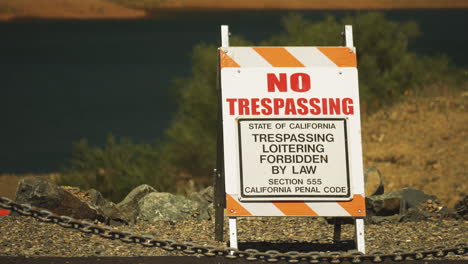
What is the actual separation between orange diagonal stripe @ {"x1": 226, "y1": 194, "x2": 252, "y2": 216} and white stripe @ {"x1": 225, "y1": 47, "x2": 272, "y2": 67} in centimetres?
129

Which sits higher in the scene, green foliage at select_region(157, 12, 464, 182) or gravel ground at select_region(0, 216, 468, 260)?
green foliage at select_region(157, 12, 464, 182)

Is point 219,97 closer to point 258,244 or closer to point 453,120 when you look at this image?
point 258,244

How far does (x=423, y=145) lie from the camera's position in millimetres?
19125

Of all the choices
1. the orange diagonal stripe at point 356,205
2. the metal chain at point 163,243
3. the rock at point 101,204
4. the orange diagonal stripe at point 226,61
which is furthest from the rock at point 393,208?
the metal chain at point 163,243

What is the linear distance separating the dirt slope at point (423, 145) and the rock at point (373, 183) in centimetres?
285

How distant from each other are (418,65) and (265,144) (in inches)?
867

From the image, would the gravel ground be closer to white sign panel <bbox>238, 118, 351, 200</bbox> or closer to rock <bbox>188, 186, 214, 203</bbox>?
white sign panel <bbox>238, 118, 351, 200</bbox>

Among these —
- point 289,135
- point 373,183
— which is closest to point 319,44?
point 373,183

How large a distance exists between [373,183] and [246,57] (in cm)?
594

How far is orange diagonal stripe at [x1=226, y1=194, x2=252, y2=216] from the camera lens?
→ 788 centimetres

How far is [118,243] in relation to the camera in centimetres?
881

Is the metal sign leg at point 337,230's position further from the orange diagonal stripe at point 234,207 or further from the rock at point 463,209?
the rock at point 463,209

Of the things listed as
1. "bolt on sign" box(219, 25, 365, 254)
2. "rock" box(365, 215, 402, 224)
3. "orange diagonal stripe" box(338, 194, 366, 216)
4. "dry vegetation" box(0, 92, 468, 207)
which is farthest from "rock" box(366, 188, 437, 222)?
"dry vegetation" box(0, 92, 468, 207)

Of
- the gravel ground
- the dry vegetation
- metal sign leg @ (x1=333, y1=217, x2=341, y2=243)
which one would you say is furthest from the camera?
the dry vegetation
